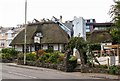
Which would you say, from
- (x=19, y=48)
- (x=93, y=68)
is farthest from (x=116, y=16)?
(x=19, y=48)

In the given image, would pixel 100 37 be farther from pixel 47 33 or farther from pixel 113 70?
pixel 113 70

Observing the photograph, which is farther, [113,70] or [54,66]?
[54,66]

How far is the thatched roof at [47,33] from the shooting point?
57.9 m

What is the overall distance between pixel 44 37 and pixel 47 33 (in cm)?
97

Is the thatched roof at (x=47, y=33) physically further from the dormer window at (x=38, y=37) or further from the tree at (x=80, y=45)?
the tree at (x=80, y=45)

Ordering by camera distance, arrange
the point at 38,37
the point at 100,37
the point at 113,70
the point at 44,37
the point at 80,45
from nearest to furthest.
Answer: the point at 113,70
the point at 80,45
the point at 100,37
the point at 38,37
the point at 44,37

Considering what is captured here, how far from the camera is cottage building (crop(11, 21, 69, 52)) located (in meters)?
58.0

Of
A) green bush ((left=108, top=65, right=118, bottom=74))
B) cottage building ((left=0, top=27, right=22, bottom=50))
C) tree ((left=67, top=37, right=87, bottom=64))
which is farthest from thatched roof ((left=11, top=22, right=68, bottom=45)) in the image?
green bush ((left=108, top=65, right=118, bottom=74))

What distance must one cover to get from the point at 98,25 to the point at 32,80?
51.1m

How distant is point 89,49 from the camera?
3438 cm

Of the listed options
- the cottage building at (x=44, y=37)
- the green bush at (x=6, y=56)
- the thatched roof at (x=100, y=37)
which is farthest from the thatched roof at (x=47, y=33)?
the green bush at (x=6, y=56)

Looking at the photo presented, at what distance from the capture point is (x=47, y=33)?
2338 inches

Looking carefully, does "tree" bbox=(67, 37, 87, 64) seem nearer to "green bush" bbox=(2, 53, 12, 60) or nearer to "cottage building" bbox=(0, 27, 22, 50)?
"green bush" bbox=(2, 53, 12, 60)

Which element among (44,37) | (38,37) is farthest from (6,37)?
(44,37)
